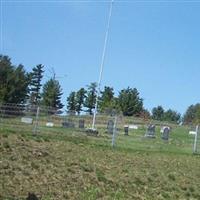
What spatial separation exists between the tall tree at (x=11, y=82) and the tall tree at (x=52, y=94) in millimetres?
9071

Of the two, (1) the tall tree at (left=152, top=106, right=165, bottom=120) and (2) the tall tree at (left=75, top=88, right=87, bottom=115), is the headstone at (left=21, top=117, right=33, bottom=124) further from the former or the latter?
(1) the tall tree at (left=152, top=106, right=165, bottom=120)

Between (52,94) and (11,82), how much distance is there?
627 inches

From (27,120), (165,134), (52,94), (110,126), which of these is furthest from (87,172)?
(52,94)

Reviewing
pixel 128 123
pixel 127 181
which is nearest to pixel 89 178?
pixel 127 181

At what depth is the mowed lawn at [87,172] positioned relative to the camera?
42.4ft

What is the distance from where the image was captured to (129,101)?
84875 millimetres

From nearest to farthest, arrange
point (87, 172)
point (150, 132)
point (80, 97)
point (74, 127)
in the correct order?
1. point (87, 172)
2. point (74, 127)
3. point (150, 132)
4. point (80, 97)

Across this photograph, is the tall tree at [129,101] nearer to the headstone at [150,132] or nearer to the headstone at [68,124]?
the headstone at [150,132]

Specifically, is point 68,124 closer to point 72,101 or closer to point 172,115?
point 72,101

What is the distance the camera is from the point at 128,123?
3266 cm

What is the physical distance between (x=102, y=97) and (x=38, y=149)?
228 feet

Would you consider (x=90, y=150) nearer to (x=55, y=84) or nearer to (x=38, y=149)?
(x=38, y=149)

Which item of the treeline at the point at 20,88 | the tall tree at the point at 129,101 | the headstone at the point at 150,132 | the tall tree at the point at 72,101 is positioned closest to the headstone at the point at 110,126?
the headstone at the point at 150,132

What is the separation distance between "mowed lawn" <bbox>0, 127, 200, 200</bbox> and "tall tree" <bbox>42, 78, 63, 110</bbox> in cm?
6152
